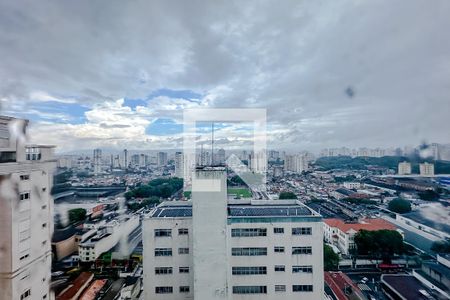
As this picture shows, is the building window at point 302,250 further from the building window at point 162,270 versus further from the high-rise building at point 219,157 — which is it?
the building window at point 162,270

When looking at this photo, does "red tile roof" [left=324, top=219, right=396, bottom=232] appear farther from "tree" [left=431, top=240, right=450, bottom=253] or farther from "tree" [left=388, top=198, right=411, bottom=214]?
"tree" [left=431, top=240, right=450, bottom=253]

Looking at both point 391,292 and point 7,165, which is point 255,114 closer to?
point 7,165

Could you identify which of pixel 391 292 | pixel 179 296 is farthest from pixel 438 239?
pixel 179 296

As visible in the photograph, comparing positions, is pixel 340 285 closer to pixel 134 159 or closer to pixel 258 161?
pixel 258 161

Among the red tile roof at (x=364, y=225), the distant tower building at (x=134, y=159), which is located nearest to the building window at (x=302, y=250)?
the distant tower building at (x=134, y=159)

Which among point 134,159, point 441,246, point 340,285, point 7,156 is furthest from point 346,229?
point 7,156
